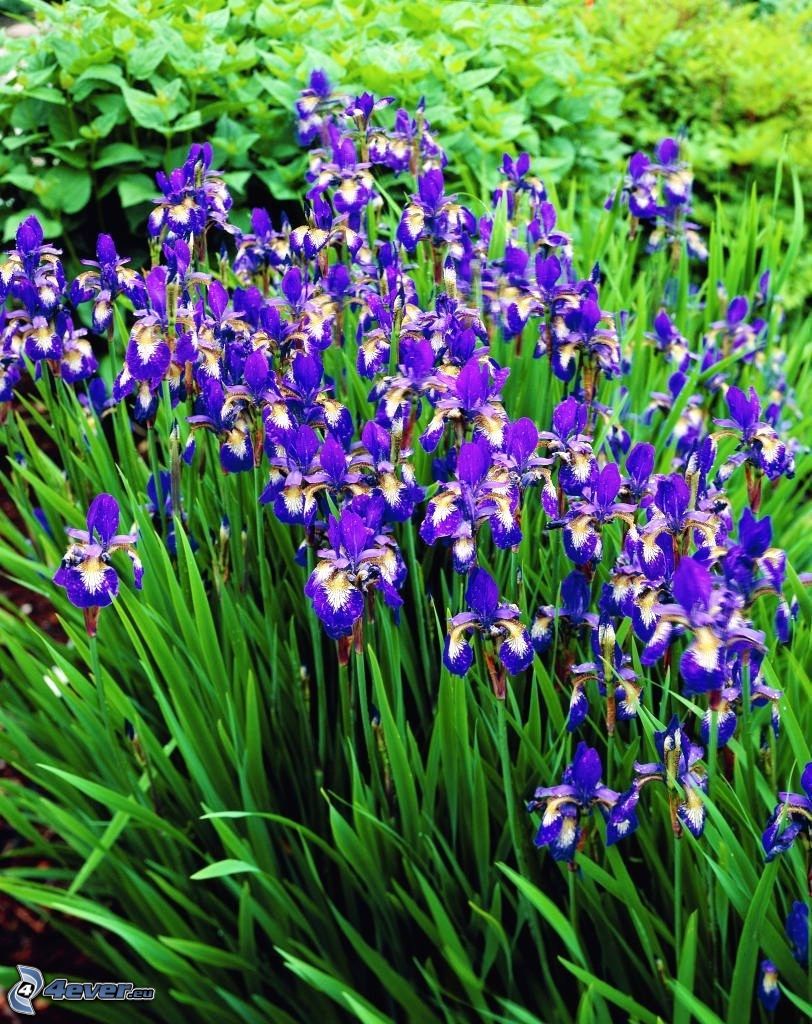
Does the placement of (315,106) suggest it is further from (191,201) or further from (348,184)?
(191,201)

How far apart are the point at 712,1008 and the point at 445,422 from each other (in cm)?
100

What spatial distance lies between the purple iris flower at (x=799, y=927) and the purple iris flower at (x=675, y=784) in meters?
0.18

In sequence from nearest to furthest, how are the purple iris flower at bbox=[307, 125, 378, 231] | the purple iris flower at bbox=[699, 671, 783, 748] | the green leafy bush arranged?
the purple iris flower at bbox=[699, 671, 783, 748] < the purple iris flower at bbox=[307, 125, 378, 231] < the green leafy bush

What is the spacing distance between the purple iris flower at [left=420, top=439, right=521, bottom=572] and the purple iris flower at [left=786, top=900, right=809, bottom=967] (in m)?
0.64

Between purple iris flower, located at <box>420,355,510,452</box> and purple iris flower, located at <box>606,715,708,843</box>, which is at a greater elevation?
purple iris flower, located at <box>420,355,510,452</box>

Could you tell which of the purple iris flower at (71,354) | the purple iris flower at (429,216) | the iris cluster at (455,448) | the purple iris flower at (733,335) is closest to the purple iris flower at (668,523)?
the iris cluster at (455,448)

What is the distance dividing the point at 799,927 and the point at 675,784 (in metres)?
0.30

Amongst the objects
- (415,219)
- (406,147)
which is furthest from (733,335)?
(415,219)

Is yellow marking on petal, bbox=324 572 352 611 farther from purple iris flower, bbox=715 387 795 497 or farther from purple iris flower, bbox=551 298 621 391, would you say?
purple iris flower, bbox=551 298 621 391

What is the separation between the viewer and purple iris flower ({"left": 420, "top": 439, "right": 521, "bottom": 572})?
4.80 ft

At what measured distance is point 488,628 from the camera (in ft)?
4.82

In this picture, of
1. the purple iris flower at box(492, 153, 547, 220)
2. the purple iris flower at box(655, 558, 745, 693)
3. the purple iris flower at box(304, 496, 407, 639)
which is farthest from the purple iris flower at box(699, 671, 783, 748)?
the purple iris flower at box(492, 153, 547, 220)

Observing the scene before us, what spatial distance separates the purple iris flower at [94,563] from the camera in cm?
→ 153

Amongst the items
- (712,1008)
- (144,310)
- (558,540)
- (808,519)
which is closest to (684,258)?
(808,519)
